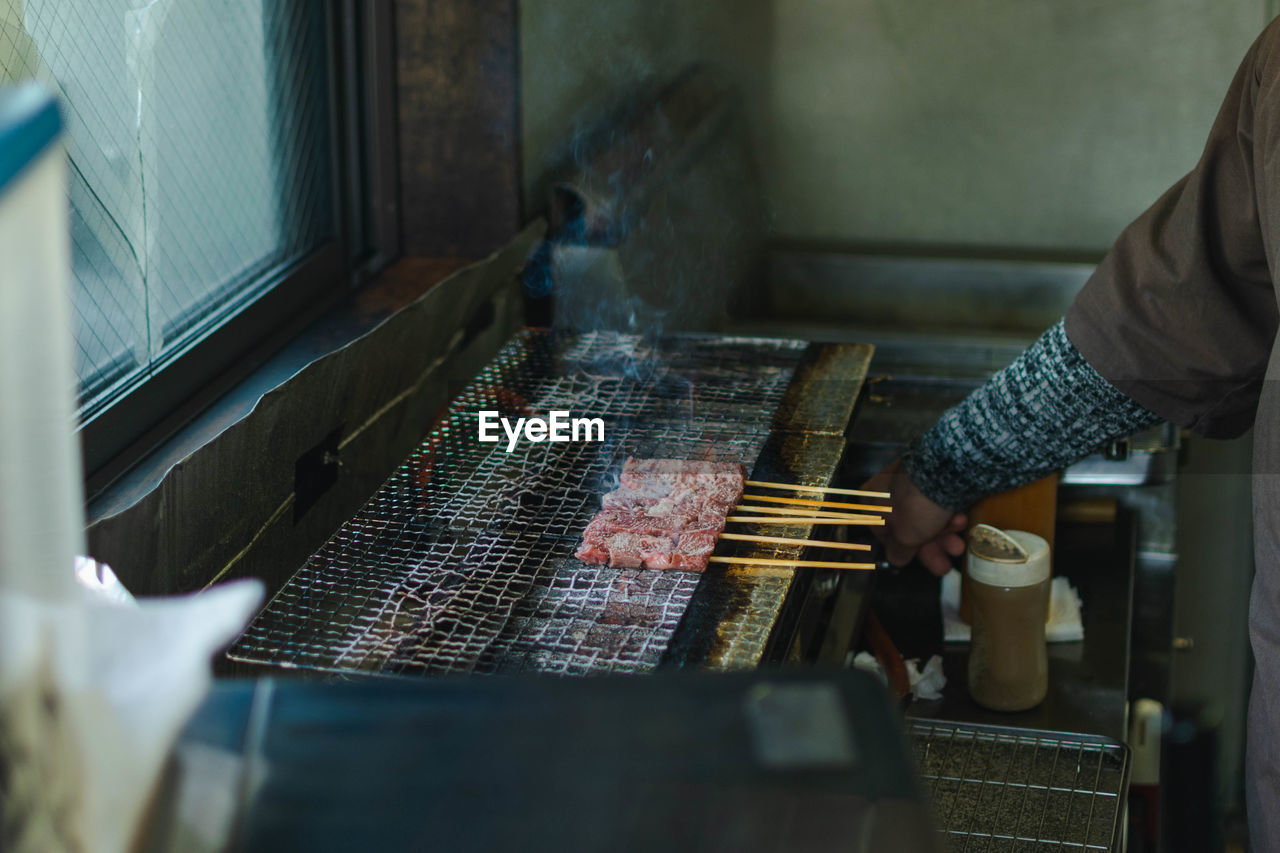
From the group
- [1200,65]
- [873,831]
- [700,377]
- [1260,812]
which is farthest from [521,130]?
[873,831]

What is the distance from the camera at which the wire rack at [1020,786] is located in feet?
5.53

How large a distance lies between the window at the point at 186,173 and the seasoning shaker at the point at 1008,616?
1412 millimetres

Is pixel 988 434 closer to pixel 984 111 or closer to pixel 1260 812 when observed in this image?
pixel 1260 812

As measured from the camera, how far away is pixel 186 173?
2211 mm

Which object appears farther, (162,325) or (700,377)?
(700,377)

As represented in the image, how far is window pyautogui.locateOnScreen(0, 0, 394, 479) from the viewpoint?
1.86 meters

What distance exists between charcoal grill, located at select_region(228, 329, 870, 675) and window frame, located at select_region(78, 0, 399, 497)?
444 millimetres

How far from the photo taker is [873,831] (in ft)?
2.40

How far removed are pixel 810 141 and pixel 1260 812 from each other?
202 cm

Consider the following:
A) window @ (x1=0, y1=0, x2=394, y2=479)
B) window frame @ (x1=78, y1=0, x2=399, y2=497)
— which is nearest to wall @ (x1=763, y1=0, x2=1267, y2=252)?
window frame @ (x1=78, y1=0, x2=399, y2=497)

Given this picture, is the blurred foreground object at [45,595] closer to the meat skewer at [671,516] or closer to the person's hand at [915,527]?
the meat skewer at [671,516]

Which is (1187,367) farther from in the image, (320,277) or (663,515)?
(320,277)

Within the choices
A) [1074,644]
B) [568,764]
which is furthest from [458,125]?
[568,764]

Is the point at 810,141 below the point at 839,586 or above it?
above
